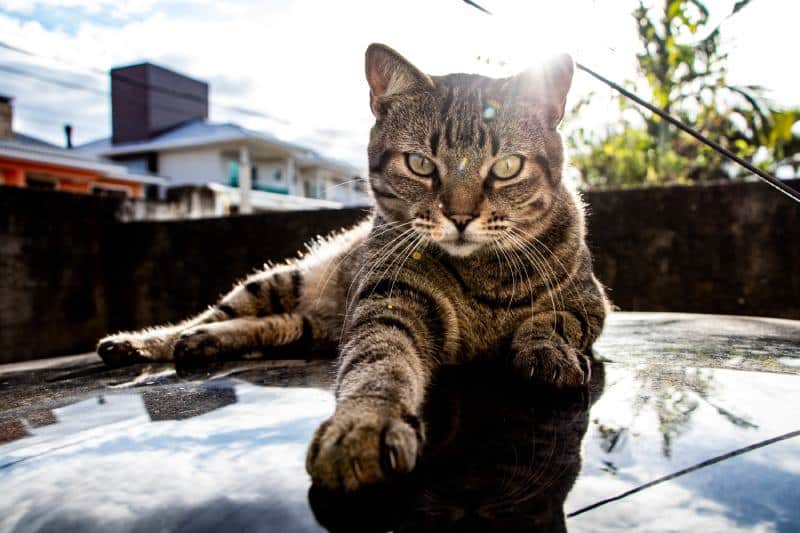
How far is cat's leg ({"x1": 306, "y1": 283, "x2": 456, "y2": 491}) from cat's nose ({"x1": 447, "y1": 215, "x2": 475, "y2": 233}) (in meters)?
0.29

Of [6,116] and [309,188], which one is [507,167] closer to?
[6,116]

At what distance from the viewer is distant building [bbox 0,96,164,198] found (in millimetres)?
14875

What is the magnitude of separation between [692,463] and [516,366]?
76 centimetres

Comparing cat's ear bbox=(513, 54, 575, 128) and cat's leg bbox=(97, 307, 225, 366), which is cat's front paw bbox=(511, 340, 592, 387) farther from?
cat's leg bbox=(97, 307, 225, 366)

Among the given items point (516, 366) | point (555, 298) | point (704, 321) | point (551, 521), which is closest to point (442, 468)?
point (551, 521)

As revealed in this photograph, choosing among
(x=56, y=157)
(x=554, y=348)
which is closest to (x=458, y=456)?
(x=554, y=348)

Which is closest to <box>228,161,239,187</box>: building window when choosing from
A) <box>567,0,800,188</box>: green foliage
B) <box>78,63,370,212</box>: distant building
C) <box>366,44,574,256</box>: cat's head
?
<box>78,63,370,212</box>: distant building

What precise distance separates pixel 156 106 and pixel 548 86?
79.7ft

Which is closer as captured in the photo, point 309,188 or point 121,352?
point 121,352

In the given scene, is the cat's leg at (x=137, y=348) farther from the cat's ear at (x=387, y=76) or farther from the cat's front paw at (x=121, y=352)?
the cat's ear at (x=387, y=76)

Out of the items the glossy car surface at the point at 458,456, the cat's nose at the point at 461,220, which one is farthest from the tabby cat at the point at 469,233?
the glossy car surface at the point at 458,456

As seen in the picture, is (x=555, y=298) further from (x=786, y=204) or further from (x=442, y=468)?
(x=786, y=204)

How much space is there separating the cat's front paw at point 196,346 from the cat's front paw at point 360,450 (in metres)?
1.53

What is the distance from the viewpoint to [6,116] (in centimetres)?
1658
